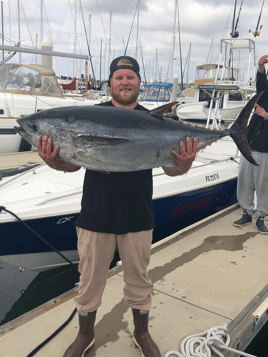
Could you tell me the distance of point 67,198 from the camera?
14.0 ft

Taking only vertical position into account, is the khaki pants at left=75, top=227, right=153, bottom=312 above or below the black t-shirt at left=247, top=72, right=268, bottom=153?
below

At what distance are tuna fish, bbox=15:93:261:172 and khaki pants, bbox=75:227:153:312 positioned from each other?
1.57 ft

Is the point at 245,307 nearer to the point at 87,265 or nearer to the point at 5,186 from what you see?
the point at 87,265

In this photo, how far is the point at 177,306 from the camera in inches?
112

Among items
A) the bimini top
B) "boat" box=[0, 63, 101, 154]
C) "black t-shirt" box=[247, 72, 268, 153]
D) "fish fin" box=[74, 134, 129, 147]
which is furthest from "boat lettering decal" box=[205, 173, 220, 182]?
the bimini top

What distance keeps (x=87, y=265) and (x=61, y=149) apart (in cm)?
77

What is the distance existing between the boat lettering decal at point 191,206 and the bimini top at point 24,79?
762cm

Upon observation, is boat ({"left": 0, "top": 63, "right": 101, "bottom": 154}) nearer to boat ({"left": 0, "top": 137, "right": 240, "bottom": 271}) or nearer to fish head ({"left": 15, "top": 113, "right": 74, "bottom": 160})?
boat ({"left": 0, "top": 137, "right": 240, "bottom": 271})

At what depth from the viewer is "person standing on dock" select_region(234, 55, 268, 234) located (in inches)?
163

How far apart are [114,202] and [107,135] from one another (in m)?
0.43

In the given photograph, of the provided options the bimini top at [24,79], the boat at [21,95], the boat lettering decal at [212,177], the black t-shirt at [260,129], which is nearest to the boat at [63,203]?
the boat lettering decal at [212,177]

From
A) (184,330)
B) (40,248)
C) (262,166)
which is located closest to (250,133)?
(262,166)

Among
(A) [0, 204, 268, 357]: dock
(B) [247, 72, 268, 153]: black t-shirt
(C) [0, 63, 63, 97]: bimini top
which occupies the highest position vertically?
(C) [0, 63, 63, 97]: bimini top

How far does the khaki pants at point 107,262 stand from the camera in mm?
2051
